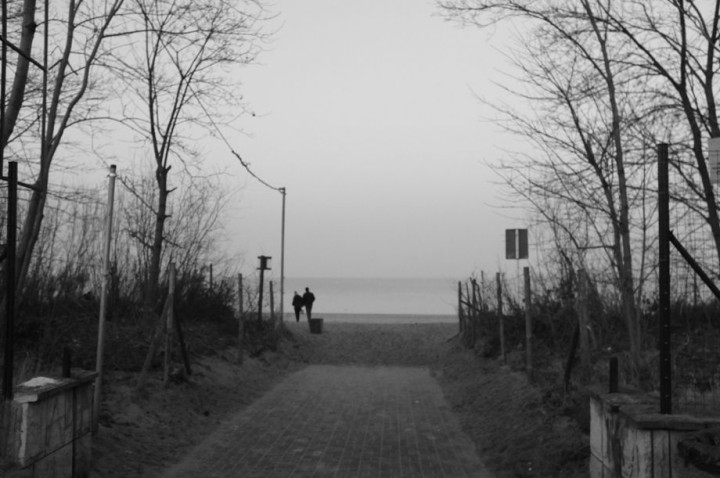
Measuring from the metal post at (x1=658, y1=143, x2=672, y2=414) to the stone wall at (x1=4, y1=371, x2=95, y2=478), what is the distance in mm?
4947

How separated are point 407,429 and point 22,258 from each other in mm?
5820

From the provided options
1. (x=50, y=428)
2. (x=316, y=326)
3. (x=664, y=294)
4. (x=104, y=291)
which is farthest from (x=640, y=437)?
(x=316, y=326)

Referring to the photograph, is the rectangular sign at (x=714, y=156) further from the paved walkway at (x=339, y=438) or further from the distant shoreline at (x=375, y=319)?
the distant shoreline at (x=375, y=319)

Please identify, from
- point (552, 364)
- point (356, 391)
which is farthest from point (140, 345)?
point (552, 364)

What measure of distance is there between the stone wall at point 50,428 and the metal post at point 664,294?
4.95 m

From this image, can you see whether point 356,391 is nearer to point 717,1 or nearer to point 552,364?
point 552,364

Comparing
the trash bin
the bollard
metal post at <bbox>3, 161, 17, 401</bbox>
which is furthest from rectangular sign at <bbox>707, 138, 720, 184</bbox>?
the trash bin

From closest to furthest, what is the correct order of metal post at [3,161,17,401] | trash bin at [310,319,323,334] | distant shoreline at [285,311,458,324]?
metal post at [3,161,17,401], trash bin at [310,319,323,334], distant shoreline at [285,311,458,324]

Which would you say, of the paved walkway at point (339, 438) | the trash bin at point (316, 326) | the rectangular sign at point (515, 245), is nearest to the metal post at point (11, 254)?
the paved walkway at point (339, 438)

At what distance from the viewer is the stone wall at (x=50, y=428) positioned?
6.92m

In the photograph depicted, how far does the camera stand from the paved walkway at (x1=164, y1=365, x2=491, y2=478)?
9914 mm

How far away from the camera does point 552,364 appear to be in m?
15.8

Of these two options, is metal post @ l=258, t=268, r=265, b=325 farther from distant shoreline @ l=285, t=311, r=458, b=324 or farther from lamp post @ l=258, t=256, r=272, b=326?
distant shoreline @ l=285, t=311, r=458, b=324

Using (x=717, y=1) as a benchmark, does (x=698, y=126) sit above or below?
below
